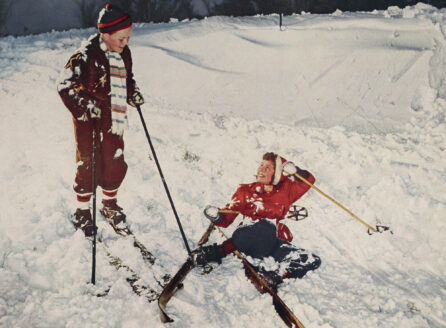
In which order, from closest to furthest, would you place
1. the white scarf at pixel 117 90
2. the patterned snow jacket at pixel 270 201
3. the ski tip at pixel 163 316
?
the ski tip at pixel 163 316, the white scarf at pixel 117 90, the patterned snow jacket at pixel 270 201

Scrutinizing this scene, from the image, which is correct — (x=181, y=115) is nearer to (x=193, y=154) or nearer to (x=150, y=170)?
(x=193, y=154)

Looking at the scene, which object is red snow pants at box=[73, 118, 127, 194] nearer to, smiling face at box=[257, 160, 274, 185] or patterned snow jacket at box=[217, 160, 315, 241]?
patterned snow jacket at box=[217, 160, 315, 241]

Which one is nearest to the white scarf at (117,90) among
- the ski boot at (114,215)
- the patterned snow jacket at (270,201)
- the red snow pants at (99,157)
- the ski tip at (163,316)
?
the red snow pants at (99,157)

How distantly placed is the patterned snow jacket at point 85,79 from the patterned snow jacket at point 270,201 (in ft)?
6.03

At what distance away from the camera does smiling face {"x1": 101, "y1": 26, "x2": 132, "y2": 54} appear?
3.23 meters

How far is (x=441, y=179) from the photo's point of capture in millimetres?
4145

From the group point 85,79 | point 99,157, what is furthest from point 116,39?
point 99,157

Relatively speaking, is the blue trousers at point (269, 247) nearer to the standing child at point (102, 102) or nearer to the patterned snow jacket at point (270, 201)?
the patterned snow jacket at point (270, 201)

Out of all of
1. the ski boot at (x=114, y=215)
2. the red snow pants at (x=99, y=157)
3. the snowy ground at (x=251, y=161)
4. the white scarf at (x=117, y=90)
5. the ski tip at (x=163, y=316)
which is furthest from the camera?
the ski boot at (x=114, y=215)

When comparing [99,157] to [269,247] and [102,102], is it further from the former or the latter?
[269,247]

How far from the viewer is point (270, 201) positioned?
3.64 meters

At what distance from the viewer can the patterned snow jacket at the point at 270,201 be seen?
3639mm

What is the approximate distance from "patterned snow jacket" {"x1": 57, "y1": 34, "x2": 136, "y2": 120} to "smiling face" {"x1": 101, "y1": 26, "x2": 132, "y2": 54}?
0.21ft

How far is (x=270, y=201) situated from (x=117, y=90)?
2.05m
